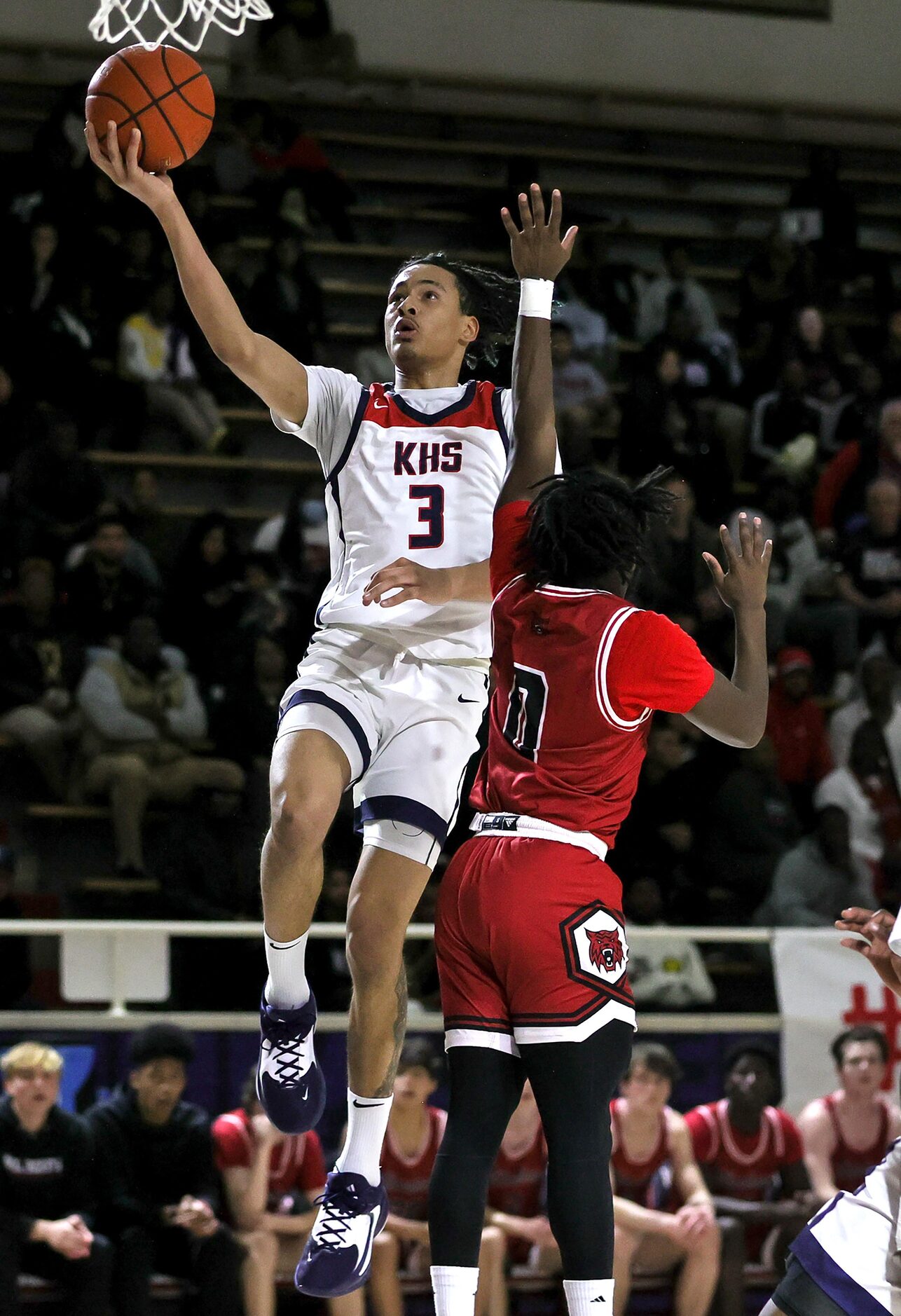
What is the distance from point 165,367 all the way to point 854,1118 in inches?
220

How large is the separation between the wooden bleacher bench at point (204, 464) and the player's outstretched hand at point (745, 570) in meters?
6.56

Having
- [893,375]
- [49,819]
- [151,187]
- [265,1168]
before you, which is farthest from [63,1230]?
[893,375]

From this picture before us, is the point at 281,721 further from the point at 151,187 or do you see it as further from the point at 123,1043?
the point at 123,1043

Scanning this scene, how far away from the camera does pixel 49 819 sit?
8.87 metres

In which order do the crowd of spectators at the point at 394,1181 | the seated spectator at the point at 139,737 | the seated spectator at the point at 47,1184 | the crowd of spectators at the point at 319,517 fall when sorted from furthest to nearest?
the crowd of spectators at the point at 319,517 → the seated spectator at the point at 139,737 → the crowd of spectators at the point at 394,1181 → the seated spectator at the point at 47,1184

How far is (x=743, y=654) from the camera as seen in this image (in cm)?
374

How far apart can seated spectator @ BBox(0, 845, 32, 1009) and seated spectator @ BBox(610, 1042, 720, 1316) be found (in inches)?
99.1

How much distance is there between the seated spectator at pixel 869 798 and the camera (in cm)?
890

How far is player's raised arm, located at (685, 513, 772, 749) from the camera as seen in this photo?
3.63 m

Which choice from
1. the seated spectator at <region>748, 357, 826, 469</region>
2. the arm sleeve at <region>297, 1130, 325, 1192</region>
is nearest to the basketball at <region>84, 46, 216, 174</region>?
the arm sleeve at <region>297, 1130, 325, 1192</region>

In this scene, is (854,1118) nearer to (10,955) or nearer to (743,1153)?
(743,1153)

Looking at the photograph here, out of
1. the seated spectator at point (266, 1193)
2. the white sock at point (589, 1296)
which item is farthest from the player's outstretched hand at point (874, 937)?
the seated spectator at point (266, 1193)

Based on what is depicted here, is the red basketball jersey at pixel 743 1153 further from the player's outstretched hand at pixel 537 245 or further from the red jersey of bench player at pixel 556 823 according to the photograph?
the player's outstretched hand at pixel 537 245

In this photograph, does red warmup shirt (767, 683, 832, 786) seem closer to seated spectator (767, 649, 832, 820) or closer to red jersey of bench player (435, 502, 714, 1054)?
seated spectator (767, 649, 832, 820)
